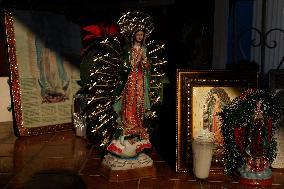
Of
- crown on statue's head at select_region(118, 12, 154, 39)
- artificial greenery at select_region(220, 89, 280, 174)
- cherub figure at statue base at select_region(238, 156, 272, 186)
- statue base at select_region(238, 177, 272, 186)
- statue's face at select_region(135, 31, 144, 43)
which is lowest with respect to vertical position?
statue base at select_region(238, 177, 272, 186)

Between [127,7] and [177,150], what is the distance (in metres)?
1.16

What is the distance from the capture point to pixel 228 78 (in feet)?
5.74

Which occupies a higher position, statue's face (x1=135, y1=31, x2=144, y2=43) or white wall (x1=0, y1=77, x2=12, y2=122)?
statue's face (x1=135, y1=31, x2=144, y2=43)

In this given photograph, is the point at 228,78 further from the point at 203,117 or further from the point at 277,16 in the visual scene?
the point at 277,16

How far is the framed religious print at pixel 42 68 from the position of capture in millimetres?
2307

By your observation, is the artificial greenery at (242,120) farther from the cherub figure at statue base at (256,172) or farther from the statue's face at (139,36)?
the statue's face at (139,36)

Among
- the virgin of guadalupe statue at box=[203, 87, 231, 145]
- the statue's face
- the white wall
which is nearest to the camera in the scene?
the statue's face

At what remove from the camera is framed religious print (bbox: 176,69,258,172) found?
1.74 m

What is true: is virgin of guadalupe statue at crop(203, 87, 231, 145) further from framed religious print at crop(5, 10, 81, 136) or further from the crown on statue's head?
framed religious print at crop(5, 10, 81, 136)

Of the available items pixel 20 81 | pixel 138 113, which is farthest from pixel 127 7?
pixel 138 113

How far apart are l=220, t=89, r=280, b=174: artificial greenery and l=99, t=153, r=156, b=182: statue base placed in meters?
0.38

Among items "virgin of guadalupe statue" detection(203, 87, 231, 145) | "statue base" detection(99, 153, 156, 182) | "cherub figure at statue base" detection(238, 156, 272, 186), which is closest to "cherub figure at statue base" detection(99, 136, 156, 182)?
"statue base" detection(99, 153, 156, 182)

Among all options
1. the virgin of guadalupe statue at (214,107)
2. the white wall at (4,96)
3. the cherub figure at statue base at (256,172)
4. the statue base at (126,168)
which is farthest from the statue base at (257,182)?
the white wall at (4,96)

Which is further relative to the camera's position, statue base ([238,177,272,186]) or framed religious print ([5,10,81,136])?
framed religious print ([5,10,81,136])
